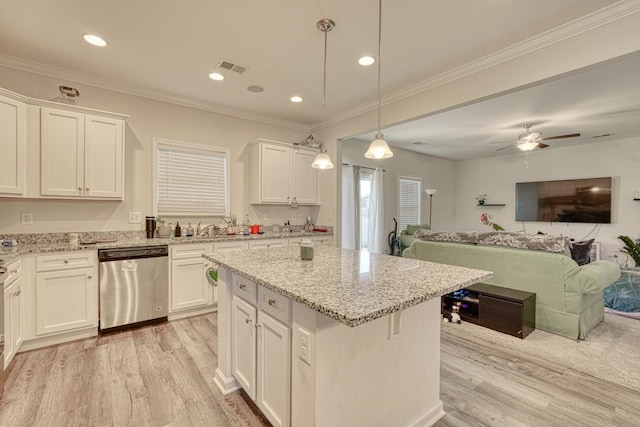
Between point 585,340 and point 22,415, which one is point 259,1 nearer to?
point 22,415

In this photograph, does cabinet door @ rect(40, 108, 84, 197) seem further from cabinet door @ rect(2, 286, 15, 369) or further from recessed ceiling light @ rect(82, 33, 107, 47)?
cabinet door @ rect(2, 286, 15, 369)

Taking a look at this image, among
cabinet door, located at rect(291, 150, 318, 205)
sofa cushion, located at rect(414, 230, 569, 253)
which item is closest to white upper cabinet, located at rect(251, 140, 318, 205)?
cabinet door, located at rect(291, 150, 318, 205)

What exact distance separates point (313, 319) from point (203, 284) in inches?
109

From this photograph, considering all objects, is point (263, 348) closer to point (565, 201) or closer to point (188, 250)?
point (188, 250)

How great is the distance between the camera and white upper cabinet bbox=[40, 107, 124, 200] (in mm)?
2941

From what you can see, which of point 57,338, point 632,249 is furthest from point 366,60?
point 632,249

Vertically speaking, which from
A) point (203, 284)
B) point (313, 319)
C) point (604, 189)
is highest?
point (604, 189)

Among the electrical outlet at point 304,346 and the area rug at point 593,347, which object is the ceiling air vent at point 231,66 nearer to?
the electrical outlet at point 304,346

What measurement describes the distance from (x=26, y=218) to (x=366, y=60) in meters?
3.80

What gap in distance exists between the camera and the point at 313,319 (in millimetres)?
1277

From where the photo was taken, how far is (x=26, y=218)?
10.0ft

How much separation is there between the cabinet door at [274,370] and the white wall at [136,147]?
Result: 283 centimetres

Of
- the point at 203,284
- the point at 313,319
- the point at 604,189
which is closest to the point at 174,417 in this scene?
the point at 313,319

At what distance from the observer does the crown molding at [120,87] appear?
3006 millimetres
